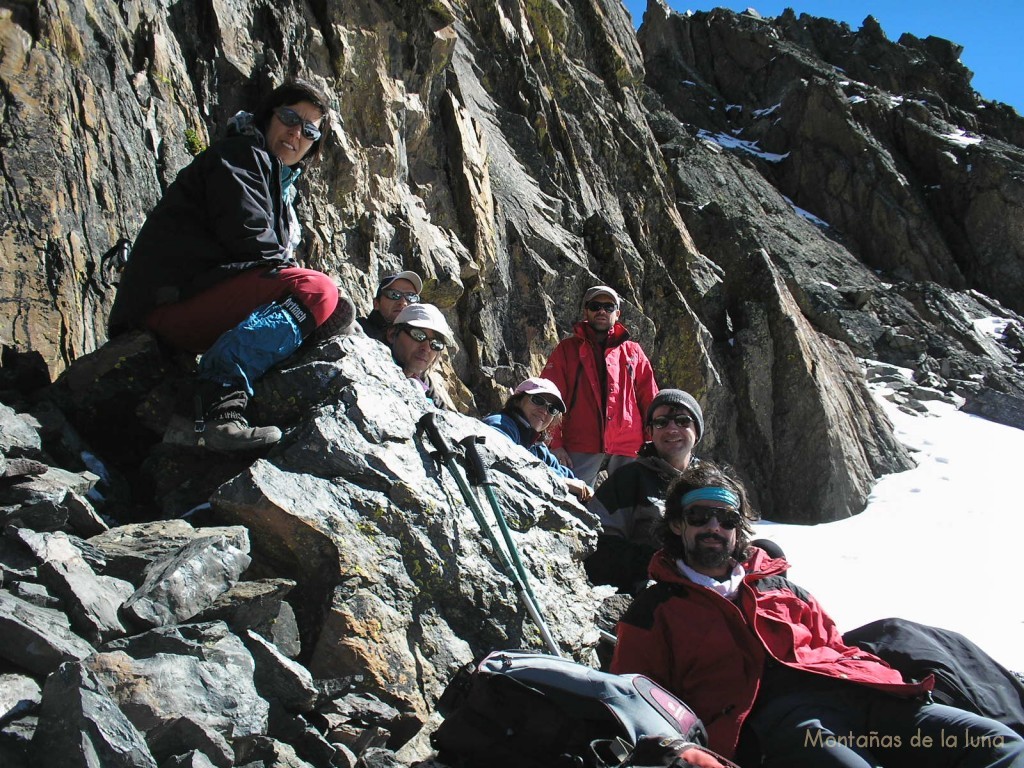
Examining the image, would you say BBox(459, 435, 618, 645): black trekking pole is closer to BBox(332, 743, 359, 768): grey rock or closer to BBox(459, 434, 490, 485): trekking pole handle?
BBox(459, 434, 490, 485): trekking pole handle

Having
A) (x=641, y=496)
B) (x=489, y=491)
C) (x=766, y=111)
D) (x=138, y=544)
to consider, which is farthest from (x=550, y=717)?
(x=766, y=111)

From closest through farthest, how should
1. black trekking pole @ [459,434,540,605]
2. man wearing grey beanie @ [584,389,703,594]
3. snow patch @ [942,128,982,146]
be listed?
black trekking pole @ [459,434,540,605]
man wearing grey beanie @ [584,389,703,594]
snow patch @ [942,128,982,146]

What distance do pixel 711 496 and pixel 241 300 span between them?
3331mm

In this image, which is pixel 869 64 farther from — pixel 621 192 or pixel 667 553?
pixel 667 553

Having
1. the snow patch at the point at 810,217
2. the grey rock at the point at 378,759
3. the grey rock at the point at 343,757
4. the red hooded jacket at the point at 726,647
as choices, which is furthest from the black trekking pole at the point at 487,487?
the snow patch at the point at 810,217

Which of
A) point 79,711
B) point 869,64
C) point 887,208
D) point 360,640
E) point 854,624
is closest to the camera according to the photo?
point 79,711

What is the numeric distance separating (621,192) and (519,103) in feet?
13.1

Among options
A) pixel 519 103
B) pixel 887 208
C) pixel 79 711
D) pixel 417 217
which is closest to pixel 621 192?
pixel 519 103

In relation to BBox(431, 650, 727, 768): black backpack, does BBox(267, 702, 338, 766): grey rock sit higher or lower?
lower


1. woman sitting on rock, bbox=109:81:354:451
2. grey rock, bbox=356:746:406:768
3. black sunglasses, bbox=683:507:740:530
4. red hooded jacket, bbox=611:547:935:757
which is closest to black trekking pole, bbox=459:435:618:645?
red hooded jacket, bbox=611:547:935:757

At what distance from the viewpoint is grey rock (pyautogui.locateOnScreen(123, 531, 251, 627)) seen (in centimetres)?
336

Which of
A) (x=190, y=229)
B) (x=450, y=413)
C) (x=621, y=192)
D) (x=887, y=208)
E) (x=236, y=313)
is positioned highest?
(x=887, y=208)

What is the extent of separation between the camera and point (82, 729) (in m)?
2.63

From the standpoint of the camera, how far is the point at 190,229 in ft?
17.3
